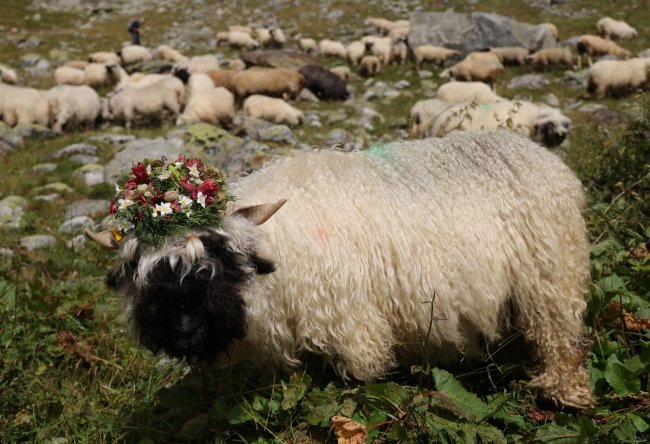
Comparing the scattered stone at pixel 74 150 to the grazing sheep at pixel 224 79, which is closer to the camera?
the scattered stone at pixel 74 150

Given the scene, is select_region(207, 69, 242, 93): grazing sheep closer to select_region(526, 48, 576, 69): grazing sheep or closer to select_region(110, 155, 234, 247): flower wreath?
select_region(526, 48, 576, 69): grazing sheep

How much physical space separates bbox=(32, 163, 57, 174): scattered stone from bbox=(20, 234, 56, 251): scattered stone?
9.24 ft

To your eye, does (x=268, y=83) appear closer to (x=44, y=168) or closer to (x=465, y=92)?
(x=465, y=92)

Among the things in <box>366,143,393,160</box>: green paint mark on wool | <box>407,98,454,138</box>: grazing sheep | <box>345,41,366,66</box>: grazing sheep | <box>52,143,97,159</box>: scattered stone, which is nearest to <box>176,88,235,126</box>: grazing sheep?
<box>52,143,97,159</box>: scattered stone

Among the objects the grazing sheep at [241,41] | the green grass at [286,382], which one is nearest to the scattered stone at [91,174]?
the green grass at [286,382]

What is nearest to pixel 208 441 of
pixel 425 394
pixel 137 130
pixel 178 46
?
pixel 425 394

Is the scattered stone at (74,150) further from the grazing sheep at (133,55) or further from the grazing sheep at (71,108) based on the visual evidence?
the grazing sheep at (133,55)

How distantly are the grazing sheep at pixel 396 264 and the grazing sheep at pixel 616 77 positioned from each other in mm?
11116

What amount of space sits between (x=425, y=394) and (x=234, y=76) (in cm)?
1407

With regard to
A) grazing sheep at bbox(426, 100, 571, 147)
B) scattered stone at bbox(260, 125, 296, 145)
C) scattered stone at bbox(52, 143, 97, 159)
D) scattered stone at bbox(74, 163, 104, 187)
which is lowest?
scattered stone at bbox(52, 143, 97, 159)

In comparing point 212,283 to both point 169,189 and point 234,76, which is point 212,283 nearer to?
point 169,189

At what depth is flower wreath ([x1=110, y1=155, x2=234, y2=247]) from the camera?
2.60 metres

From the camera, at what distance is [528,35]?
768 inches

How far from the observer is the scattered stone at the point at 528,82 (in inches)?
556
